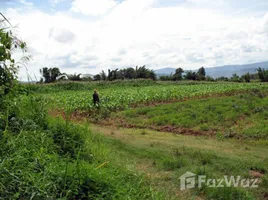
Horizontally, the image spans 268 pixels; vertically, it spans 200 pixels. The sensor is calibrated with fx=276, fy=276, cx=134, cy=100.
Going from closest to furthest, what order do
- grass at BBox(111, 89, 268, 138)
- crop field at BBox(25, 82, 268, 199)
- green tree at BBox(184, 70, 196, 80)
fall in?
crop field at BBox(25, 82, 268, 199), grass at BBox(111, 89, 268, 138), green tree at BBox(184, 70, 196, 80)

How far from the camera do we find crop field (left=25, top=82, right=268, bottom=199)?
4.93 m

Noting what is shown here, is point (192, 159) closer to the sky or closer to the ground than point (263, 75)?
closer to the ground

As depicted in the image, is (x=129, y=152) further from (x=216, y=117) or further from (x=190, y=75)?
(x=190, y=75)

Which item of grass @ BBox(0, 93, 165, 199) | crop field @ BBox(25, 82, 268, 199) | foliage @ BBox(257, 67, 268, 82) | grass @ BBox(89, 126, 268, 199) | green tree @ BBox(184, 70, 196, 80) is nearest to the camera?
grass @ BBox(0, 93, 165, 199)

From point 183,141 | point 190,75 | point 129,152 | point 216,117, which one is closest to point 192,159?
point 129,152

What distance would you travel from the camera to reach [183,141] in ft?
28.3

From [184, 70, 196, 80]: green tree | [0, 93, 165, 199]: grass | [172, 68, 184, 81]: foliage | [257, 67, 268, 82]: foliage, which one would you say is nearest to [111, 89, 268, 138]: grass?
[0, 93, 165, 199]: grass

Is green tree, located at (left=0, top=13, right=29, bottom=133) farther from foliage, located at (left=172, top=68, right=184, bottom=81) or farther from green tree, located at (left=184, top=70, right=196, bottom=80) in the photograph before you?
green tree, located at (left=184, top=70, right=196, bottom=80)

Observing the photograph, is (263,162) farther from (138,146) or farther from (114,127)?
(114,127)

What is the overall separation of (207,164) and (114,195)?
135 inches

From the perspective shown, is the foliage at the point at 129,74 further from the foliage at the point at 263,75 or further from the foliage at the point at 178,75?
the foliage at the point at 263,75

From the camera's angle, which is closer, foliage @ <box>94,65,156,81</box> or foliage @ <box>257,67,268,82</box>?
foliage @ <box>257,67,268,82</box>

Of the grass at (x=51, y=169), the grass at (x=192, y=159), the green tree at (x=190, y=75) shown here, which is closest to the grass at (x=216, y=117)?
the grass at (x=192, y=159)

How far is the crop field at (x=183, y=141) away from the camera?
4.93 m
